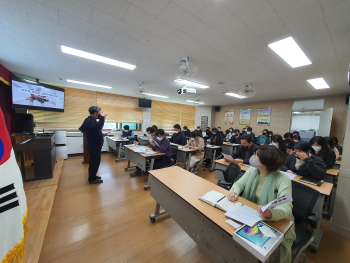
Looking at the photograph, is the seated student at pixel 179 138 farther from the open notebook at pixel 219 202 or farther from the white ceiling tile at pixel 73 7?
the white ceiling tile at pixel 73 7

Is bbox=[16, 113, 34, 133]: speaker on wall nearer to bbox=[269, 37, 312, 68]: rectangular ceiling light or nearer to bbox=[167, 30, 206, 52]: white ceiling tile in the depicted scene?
bbox=[167, 30, 206, 52]: white ceiling tile

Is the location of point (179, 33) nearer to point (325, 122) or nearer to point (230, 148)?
point (230, 148)

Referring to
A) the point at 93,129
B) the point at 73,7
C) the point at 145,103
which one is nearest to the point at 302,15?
the point at 73,7

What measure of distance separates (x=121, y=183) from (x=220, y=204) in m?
2.73

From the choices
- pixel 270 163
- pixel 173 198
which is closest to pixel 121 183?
pixel 173 198

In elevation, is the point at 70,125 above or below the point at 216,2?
below

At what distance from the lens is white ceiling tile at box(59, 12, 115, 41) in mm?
1692

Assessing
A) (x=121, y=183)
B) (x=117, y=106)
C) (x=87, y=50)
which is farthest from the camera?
(x=117, y=106)

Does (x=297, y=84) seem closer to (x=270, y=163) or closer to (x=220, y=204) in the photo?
(x=270, y=163)

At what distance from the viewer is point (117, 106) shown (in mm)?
6586

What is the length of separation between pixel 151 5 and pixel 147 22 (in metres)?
0.28

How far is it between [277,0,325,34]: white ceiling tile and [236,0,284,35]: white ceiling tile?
75 millimetres

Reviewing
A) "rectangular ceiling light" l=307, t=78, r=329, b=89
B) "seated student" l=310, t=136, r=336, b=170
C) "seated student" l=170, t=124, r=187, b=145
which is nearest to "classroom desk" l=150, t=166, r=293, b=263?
"seated student" l=310, t=136, r=336, b=170

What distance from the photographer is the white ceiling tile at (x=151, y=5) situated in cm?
143
